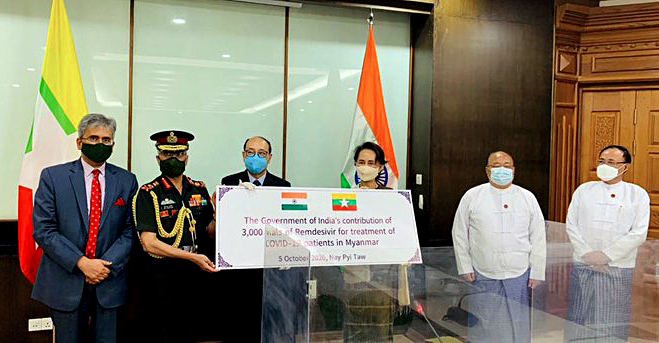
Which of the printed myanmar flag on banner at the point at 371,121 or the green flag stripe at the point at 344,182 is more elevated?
the printed myanmar flag on banner at the point at 371,121

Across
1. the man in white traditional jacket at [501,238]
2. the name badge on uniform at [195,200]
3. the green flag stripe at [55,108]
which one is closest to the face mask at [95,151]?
the name badge on uniform at [195,200]

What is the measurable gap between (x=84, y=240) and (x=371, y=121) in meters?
2.21

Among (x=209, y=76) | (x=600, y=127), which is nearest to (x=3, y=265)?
(x=209, y=76)

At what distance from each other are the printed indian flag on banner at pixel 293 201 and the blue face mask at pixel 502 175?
124cm

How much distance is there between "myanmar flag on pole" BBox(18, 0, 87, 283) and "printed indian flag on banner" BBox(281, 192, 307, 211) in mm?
1380

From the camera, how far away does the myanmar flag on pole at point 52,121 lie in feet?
10.7

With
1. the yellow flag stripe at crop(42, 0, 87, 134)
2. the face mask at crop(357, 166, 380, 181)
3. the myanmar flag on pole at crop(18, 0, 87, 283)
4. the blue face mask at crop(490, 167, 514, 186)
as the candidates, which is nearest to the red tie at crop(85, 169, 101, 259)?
the myanmar flag on pole at crop(18, 0, 87, 283)

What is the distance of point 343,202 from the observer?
9.68ft

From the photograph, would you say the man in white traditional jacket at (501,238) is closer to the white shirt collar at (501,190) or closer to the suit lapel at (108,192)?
the white shirt collar at (501,190)

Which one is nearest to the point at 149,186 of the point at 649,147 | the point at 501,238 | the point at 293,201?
the point at 293,201

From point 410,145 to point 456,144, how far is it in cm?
37

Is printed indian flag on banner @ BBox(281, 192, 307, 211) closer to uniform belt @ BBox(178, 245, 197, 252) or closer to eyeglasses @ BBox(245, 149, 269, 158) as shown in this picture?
eyeglasses @ BBox(245, 149, 269, 158)

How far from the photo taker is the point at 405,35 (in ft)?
15.0

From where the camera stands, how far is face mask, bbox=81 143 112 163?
9.04 feet
